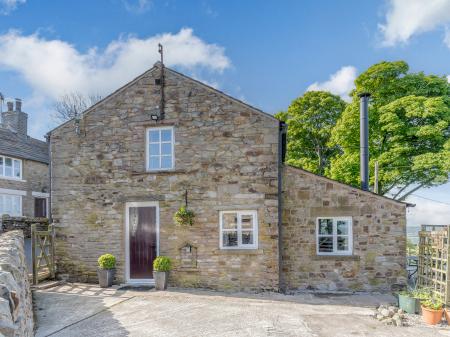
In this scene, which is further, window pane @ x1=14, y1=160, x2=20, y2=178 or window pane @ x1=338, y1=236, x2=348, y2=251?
window pane @ x1=14, y1=160, x2=20, y2=178

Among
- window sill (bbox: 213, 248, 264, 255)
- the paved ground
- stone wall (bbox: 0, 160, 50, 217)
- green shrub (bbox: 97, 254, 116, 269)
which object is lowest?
the paved ground

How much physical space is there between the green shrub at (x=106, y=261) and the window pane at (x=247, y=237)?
167 inches

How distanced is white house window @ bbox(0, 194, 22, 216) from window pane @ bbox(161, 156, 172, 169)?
15.5 metres

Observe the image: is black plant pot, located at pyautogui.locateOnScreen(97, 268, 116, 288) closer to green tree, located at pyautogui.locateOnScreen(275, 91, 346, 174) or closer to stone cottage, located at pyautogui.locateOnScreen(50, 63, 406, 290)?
stone cottage, located at pyautogui.locateOnScreen(50, 63, 406, 290)

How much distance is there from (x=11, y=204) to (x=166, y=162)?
1619 centimetres

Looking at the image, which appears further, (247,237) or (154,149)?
(154,149)

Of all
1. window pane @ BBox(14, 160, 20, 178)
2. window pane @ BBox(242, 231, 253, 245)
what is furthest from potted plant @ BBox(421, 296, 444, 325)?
window pane @ BBox(14, 160, 20, 178)

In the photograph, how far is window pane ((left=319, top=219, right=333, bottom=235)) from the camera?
10086mm

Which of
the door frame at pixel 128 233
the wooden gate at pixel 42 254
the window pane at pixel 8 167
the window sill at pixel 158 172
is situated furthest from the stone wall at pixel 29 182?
the window sill at pixel 158 172

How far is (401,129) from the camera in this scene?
55.0 feet

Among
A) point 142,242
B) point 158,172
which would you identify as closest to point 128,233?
point 142,242

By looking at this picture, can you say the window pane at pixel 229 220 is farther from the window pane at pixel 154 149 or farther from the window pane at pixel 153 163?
the window pane at pixel 154 149

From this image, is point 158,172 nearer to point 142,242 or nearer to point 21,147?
point 142,242

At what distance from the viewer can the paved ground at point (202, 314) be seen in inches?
252
